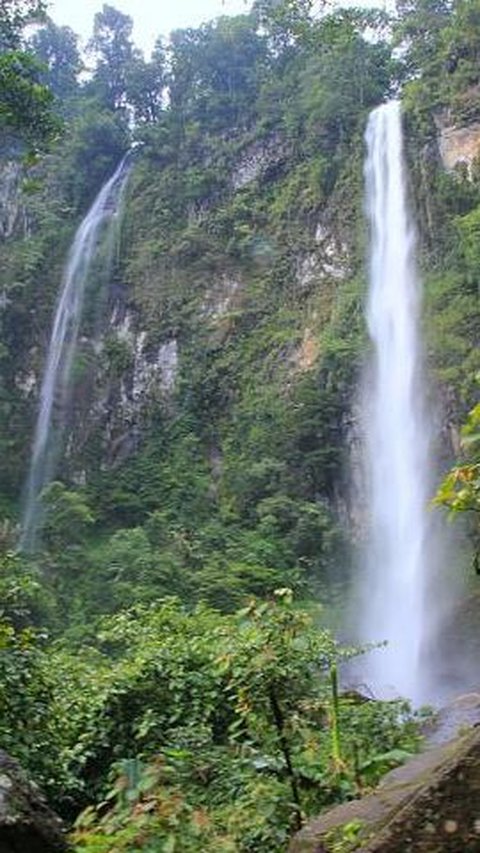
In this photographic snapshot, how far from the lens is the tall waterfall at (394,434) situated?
1589 centimetres

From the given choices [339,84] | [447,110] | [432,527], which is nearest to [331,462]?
[432,527]

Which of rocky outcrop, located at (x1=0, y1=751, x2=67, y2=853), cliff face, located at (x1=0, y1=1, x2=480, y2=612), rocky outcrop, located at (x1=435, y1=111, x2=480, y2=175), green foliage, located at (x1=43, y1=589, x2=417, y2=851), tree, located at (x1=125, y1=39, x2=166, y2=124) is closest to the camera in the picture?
green foliage, located at (x1=43, y1=589, x2=417, y2=851)

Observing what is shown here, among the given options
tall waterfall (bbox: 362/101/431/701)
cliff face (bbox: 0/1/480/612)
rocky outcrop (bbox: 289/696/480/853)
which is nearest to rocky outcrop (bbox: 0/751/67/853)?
rocky outcrop (bbox: 289/696/480/853)

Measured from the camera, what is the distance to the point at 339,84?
2580 cm

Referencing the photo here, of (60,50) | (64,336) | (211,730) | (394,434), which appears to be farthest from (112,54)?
(211,730)

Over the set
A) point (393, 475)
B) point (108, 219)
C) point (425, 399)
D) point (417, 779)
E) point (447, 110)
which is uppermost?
point (108, 219)

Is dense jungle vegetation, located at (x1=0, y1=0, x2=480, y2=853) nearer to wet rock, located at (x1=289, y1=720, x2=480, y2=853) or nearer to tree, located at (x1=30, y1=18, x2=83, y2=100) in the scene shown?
wet rock, located at (x1=289, y1=720, x2=480, y2=853)

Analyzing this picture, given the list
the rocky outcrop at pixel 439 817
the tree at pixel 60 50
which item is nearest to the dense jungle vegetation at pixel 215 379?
the rocky outcrop at pixel 439 817

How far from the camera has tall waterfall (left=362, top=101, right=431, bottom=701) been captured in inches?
625

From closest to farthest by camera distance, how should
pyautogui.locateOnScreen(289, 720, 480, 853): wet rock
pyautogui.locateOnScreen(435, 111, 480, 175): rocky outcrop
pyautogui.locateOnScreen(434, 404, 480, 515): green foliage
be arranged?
1. pyautogui.locateOnScreen(289, 720, 480, 853): wet rock
2. pyautogui.locateOnScreen(434, 404, 480, 515): green foliage
3. pyautogui.locateOnScreen(435, 111, 480, 175): rocky outcrop

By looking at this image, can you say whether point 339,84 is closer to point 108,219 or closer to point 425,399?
point 108,219

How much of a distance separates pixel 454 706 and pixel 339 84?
2254 cm

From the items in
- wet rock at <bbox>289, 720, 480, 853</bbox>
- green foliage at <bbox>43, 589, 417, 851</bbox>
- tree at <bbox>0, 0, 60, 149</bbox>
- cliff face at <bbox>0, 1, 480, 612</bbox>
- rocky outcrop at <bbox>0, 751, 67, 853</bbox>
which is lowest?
wet rock at <bbox>289, 720, 480, 853</bbox>

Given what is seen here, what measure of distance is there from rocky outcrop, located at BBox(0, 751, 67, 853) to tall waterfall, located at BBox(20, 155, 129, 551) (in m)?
15.9
